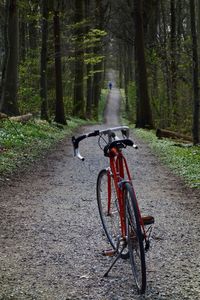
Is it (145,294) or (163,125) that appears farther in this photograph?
(163,125)

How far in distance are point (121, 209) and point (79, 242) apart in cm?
134

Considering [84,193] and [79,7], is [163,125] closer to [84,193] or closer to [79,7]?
[79,7]

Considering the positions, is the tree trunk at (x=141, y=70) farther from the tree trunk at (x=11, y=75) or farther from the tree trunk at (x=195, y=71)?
the tree trunk at (x=195, y=71)

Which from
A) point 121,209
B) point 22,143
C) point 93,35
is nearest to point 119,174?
point 121,209

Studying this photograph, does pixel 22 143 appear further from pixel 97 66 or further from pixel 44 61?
pixel 97 66

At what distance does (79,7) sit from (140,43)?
6.34 meters

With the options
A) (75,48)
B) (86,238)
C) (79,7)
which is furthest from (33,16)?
(86,238)

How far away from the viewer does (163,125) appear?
28.7 metres

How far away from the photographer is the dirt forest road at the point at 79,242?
4133 mm

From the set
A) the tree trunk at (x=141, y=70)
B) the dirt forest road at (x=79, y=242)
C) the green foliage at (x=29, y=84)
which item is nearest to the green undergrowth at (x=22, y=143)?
the dirt forest road at (x=79, y=242)

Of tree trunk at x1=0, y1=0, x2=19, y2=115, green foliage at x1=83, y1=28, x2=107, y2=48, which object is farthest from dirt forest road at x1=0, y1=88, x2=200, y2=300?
green foliage at x1=83, y1=28, x2=107, y2=48

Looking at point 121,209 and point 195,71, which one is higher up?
point 195,71

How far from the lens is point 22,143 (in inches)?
530

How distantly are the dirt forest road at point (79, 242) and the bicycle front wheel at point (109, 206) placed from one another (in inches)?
9.8
